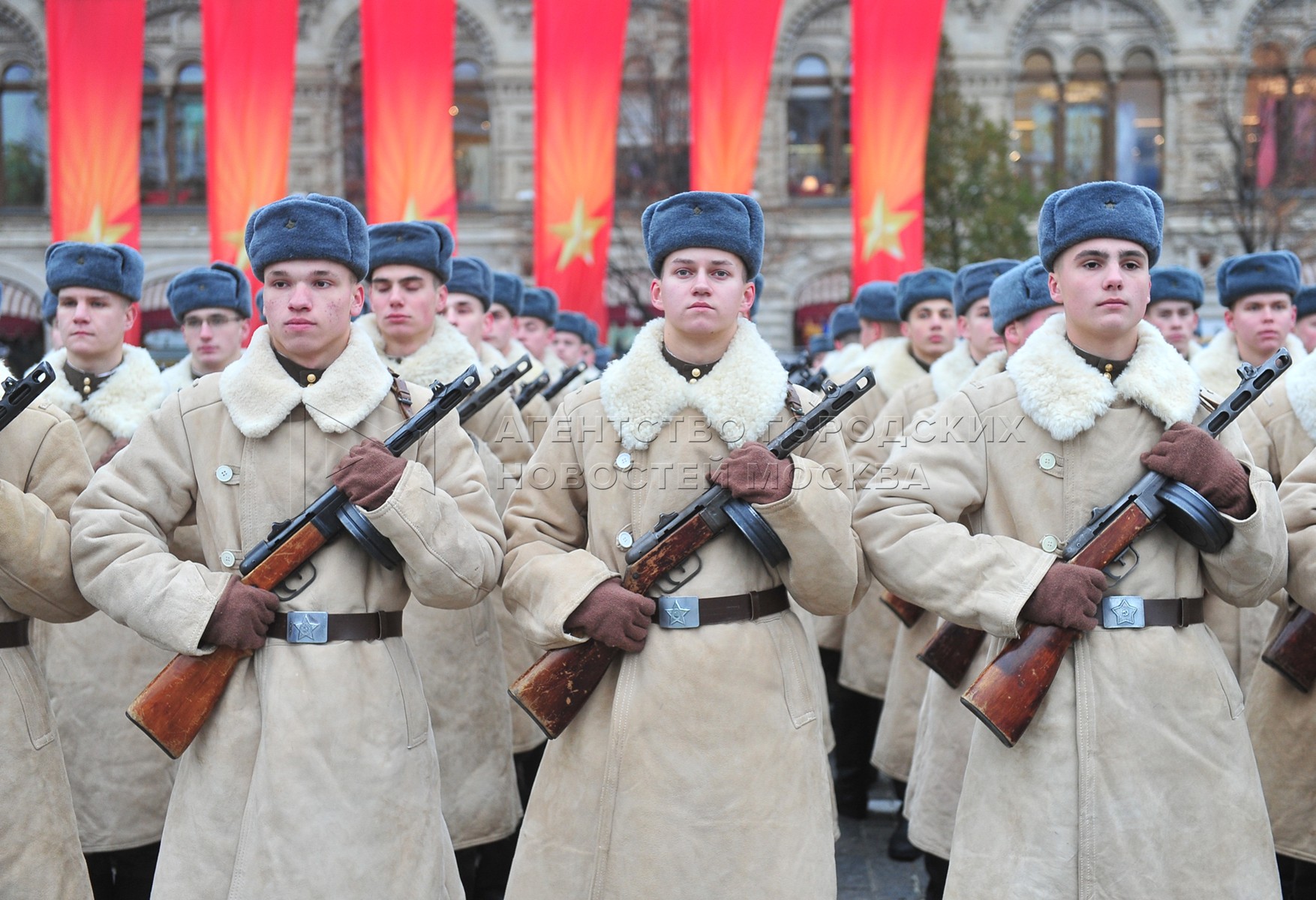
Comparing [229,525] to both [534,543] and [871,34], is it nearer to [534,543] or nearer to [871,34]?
[534,543]

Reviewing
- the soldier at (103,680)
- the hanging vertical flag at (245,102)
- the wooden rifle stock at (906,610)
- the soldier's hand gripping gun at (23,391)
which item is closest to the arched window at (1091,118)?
the hanging vertical flag at (245,102)

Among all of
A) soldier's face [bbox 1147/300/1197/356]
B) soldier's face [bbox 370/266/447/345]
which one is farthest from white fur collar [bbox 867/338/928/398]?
soldier's face [bbox 370/266/447/345]

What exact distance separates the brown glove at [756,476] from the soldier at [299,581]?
2.28 ft

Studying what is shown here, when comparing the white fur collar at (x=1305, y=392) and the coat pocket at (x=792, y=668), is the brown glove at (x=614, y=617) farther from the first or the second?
the white fur collar at (x=1305, y=392)

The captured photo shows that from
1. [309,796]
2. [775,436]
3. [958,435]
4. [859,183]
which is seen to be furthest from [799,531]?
[859,183]

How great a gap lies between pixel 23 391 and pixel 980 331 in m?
4.57

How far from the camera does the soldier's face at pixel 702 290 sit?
379cm

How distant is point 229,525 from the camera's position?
363 cm

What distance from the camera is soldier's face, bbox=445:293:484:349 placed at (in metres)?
7.02

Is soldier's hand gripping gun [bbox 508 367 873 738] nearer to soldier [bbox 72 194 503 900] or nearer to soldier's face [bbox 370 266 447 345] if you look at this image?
soldier [bbox 72 194 503 900]

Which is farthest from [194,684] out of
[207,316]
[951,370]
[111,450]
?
[951,370]

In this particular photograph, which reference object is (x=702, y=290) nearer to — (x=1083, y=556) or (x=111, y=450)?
(x=1083, y=556)

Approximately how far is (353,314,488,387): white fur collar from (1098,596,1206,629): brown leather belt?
2.91 metres

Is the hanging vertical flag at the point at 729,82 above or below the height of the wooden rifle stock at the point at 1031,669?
above
